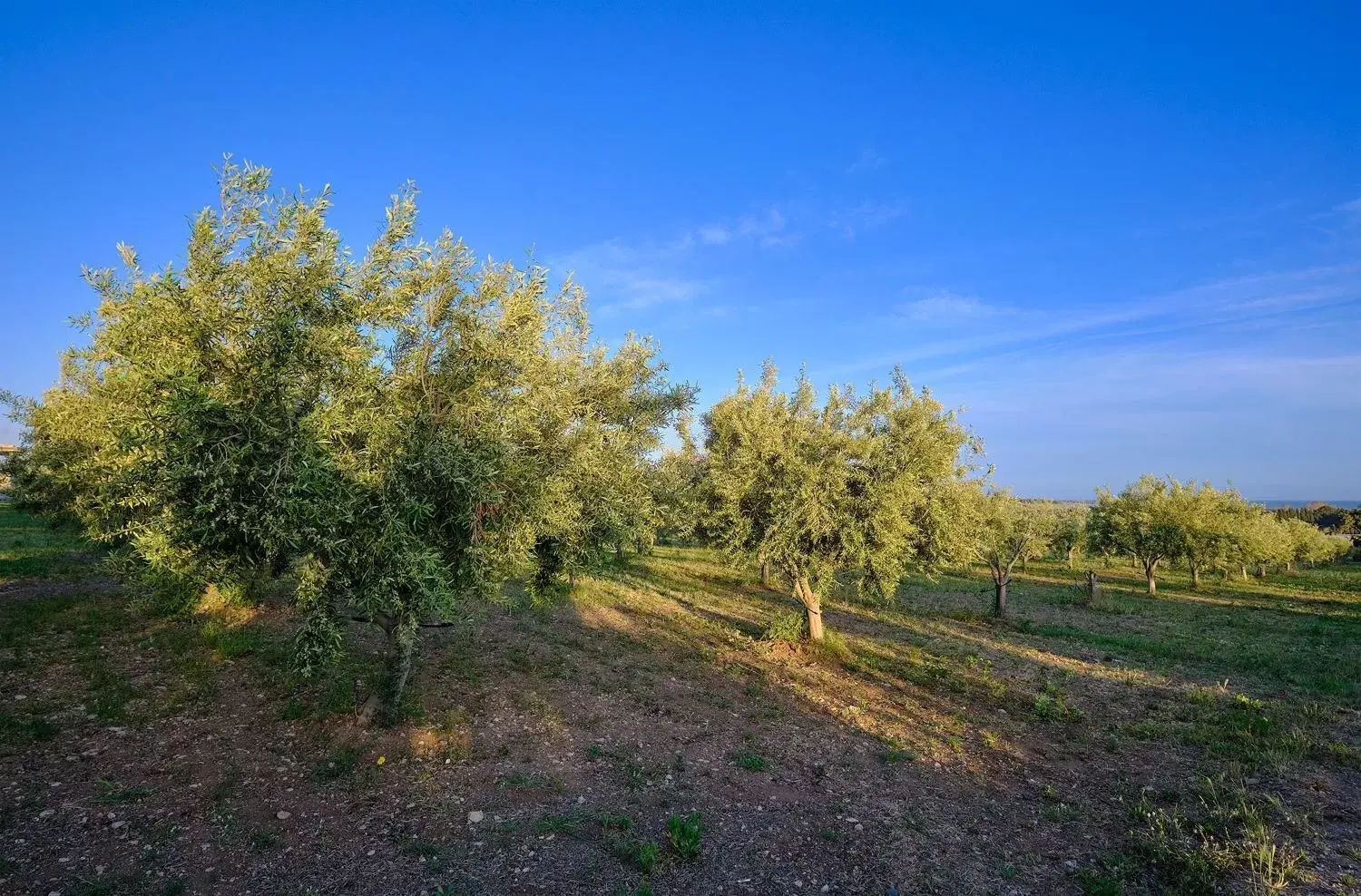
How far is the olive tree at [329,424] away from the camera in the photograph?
10055 millimetres

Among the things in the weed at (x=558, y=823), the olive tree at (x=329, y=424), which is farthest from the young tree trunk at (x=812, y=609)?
the weed at (x=558, y=823)

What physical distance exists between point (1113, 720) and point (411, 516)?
64.7 ft

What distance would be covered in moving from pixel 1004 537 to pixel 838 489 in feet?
76.6

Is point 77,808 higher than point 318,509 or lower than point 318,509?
lower

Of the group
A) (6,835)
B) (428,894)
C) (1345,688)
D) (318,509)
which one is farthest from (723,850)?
(1345,688)

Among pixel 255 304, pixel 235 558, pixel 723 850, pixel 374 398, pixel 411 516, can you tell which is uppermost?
pixel 255 304

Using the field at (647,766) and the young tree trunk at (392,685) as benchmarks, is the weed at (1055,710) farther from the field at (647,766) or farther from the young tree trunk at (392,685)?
the young tree trunk at (392,685)

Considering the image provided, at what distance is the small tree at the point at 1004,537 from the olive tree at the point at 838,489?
1375 centimetres

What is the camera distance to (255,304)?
11.0 m

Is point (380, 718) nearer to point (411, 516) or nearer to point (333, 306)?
point (411, 516)

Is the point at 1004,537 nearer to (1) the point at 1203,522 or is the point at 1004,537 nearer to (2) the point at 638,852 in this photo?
(1) the point at 1203,522

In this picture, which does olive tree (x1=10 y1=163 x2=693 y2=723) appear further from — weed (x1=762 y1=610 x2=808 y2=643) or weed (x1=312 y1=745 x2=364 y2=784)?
weed (x1=762 y1=610 x2=808 y2=643)

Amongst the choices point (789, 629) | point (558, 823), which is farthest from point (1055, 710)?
point (558, 823)

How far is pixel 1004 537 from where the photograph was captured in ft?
126
